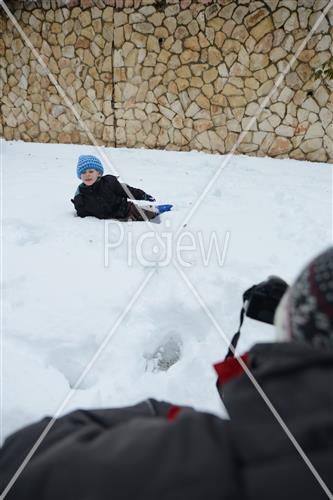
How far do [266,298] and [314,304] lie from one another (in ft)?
1.29

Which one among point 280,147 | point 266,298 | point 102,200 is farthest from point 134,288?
point 280,147

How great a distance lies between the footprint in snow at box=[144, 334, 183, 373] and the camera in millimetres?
1448

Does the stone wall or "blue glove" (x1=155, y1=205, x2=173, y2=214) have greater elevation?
the stone wall

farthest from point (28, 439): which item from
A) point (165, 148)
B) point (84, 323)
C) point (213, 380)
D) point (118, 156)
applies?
point (165, 148)

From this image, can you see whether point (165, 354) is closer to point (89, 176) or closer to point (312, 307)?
point (312, 307)

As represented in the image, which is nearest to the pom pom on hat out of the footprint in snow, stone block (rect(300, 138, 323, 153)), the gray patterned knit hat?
the gray patterned knit hat

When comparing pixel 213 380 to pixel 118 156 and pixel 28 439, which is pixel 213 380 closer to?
pixel 28 439

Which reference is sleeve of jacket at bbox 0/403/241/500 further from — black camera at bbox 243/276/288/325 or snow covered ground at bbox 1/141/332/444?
snow covered ground at bbox 1/141/332/444

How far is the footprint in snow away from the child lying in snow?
4.90 ft

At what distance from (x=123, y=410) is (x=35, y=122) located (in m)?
6.79

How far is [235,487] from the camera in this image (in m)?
0.42

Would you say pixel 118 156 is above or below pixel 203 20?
below

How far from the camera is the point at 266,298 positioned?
3.02 ft

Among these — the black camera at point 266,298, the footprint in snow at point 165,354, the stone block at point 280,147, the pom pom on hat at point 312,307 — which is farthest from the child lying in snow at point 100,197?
the stone block at point 280,147
